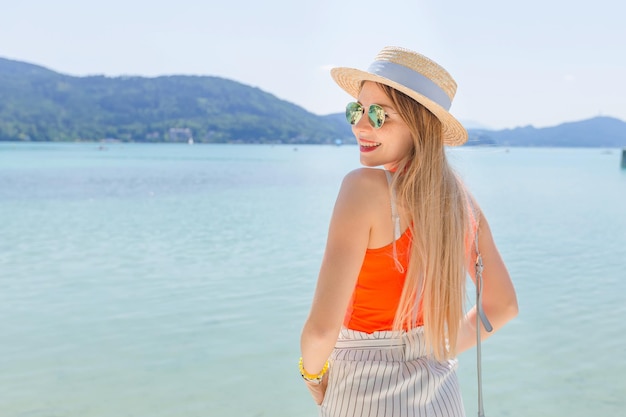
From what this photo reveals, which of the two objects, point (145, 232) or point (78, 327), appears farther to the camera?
point (145, 232)

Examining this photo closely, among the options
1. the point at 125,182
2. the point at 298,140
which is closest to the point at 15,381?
the point at 125,182

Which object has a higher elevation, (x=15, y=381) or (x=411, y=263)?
(x=411, y=263)

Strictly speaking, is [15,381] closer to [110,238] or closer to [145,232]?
[110,238]

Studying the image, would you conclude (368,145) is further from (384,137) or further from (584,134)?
(584,134)

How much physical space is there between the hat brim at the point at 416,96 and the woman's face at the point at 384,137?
4 centimetres

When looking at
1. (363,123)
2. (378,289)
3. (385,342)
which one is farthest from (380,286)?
(363,123)

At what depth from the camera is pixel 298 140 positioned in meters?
111

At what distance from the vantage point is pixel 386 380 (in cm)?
136

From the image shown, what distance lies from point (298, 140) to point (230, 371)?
349 ft

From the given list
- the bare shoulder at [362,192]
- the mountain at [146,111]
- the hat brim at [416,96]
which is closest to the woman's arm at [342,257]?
the bare shoulder at [362,192]

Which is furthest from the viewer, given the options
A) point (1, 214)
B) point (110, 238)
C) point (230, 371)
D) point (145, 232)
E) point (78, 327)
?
point (1, 214)

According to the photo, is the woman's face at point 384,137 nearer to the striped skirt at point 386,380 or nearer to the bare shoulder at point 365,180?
the bare shoulder at point 365,180

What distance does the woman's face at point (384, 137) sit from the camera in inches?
56.7

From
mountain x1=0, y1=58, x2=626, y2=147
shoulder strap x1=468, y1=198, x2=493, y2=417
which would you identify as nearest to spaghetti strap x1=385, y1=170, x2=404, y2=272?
shoulder strap x1=468, y1=198, x2=493, y2=417
